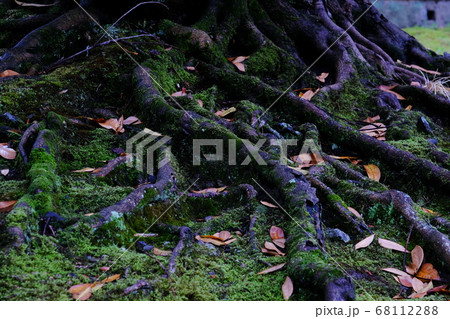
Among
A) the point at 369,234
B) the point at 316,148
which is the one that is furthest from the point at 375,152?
the point at 369,234

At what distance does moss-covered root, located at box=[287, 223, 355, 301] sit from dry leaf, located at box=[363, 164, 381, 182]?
4.22 feet

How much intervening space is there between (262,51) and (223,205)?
2.67m

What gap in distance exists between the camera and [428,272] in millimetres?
2359

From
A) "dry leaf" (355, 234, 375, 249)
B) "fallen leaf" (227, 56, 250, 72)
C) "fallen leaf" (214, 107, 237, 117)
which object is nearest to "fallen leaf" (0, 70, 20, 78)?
"fallen leaf" (214, 107, 237, 117)

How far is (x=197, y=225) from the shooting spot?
2.63m

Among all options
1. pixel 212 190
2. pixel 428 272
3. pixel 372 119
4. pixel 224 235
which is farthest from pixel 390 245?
pixel 372 119

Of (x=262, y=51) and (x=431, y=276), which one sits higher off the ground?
(x=262, y=51)

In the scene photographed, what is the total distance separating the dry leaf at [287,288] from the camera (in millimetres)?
2033

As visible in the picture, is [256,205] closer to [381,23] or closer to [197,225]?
[197,225]

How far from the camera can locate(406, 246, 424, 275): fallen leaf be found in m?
2.39

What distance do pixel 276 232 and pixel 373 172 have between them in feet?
4.21

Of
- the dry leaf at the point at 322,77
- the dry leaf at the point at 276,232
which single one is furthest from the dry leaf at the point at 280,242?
the dry leaf at the point at 322,77

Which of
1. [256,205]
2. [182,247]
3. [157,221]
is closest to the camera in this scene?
[182,247]

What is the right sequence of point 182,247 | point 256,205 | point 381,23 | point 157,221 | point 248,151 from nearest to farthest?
1. point 182,247
2. point 157,221
3. point 256,205
4. point 248,151
5. point 381,23
